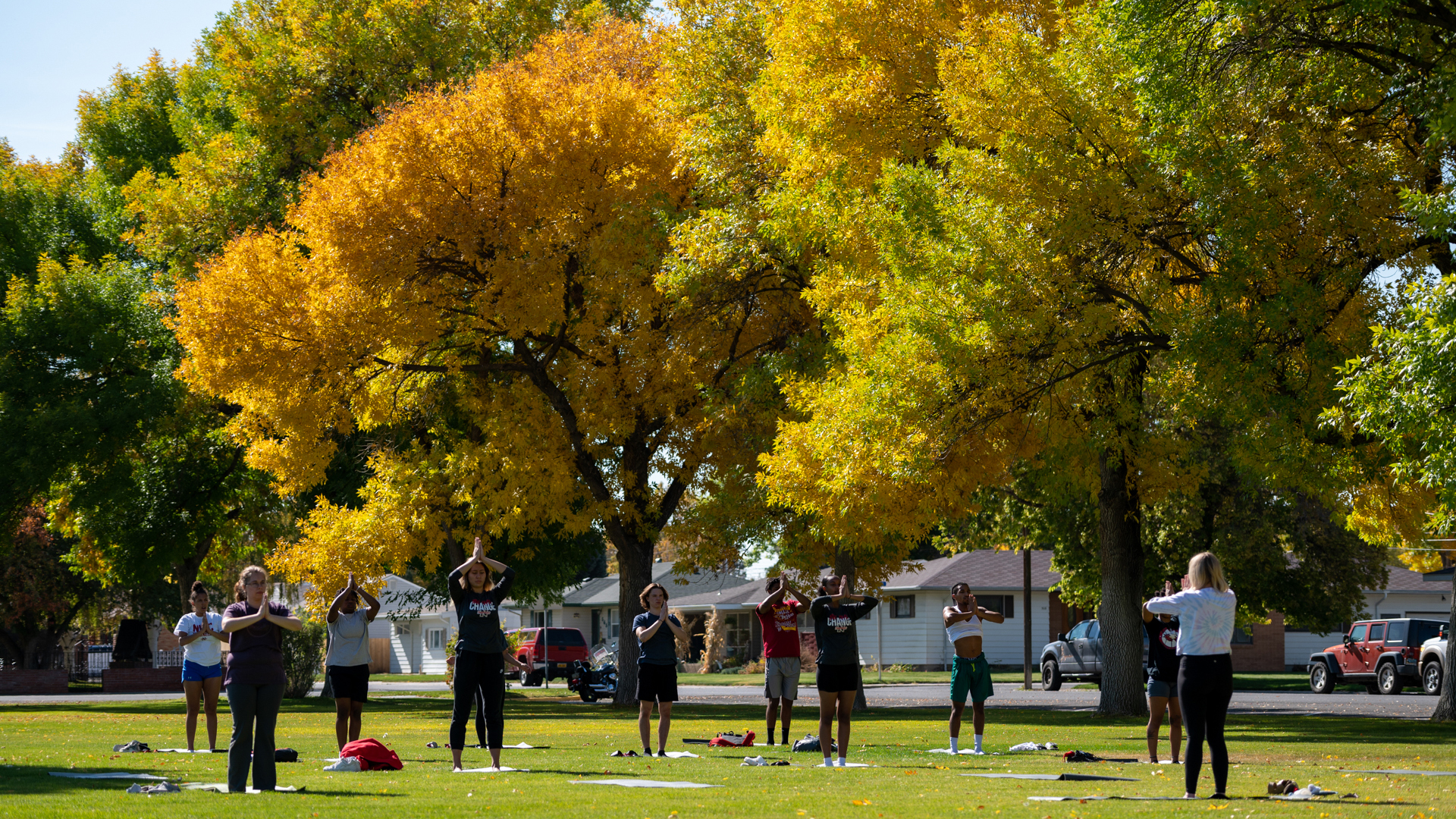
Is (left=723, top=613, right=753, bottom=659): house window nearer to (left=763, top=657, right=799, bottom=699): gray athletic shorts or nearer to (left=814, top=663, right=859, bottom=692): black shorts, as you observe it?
(left=763, top=657, right=799, bottom=699): gray athletic shorts

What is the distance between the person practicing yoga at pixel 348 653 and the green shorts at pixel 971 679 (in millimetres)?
6093

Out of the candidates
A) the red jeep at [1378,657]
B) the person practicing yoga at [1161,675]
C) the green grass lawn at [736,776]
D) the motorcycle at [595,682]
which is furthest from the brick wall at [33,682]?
the person practicing yoga at [1161,675]

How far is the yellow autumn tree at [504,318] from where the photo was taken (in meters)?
25.6

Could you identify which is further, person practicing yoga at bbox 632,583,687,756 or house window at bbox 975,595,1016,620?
house window at bbox 975,595,1016,620

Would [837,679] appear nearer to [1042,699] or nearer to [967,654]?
[967,654]

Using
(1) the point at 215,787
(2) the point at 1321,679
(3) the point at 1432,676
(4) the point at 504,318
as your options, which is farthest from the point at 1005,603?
(1) the point at 215,787

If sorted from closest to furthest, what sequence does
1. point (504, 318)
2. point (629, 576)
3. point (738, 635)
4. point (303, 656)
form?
point (504, 318) < point (629, 576) < point (303, 656) < point (738, 635)

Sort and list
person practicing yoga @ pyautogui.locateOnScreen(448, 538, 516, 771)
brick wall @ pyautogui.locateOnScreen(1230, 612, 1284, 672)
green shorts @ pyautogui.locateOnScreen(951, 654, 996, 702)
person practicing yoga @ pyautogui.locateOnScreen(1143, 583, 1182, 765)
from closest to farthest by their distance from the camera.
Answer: person practicing yoga @ pyautogui.locateOnScreen(448, 538, 516, 771), person practicing yoga @ pyautogui.locateOnScreen(1143, 583, 1182, 765), green shorts @ pyautogui.locateOnScreen(951, 654, 996, 702), brick wall @ pyautogui.locateOnScreen(1230, 612, 1284, 672)

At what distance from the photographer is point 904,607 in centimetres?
5675

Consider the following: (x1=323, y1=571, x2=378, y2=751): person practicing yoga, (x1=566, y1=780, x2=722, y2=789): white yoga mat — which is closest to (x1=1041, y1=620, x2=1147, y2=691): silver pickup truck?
(x1=323, y1=571, x2=378, y2=751): person practicing yoga

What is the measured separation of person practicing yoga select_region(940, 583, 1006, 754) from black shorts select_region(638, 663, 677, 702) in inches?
118

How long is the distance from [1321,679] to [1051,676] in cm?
696

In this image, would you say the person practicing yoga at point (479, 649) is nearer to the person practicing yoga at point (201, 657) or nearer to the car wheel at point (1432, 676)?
the person practicing yoga at point (201, 657)

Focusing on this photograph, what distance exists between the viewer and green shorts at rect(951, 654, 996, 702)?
1535cm
